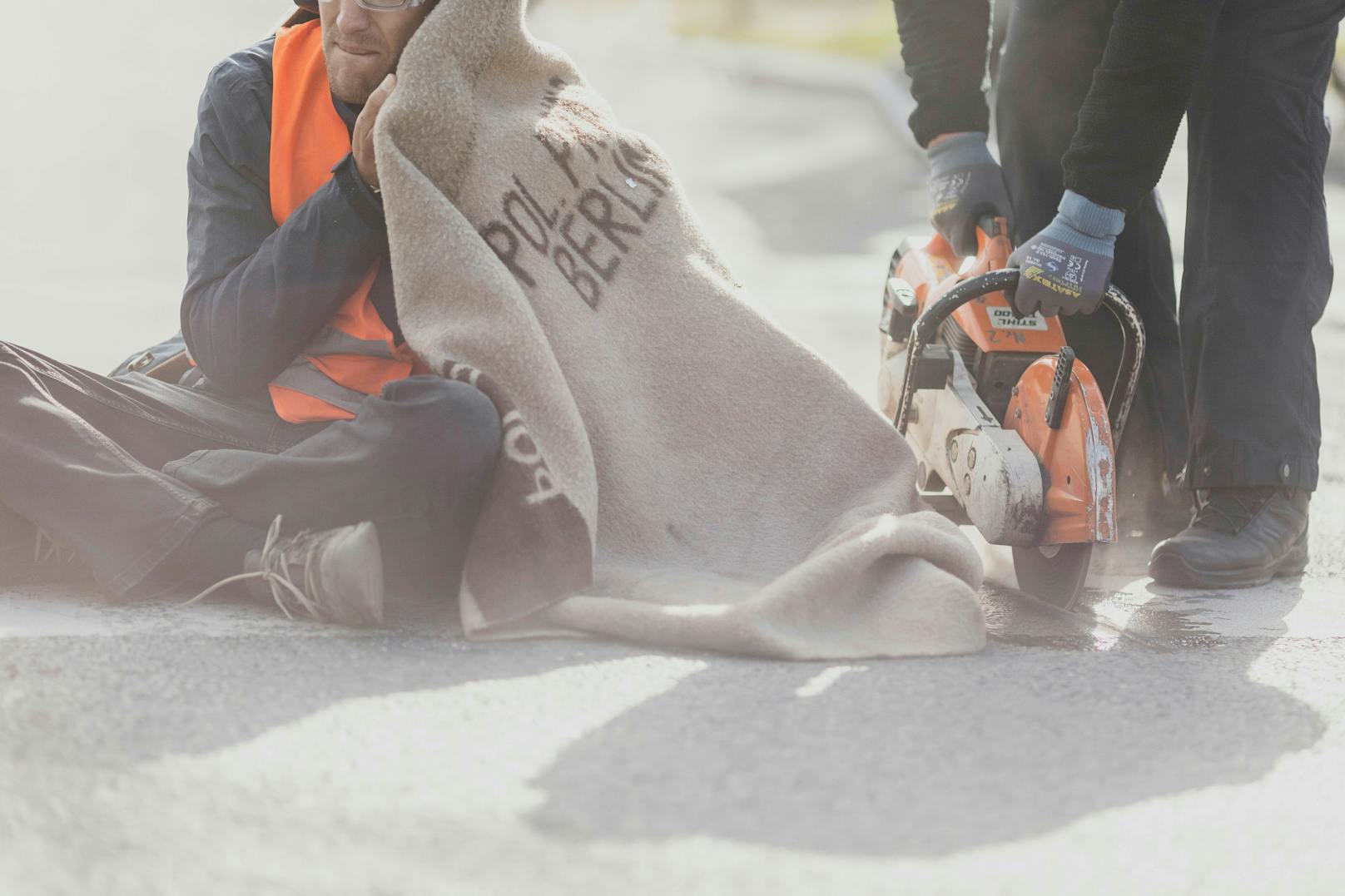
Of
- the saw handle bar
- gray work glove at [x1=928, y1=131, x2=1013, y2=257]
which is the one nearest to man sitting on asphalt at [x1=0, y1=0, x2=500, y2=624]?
the saw handle bar

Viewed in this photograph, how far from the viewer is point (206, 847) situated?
4.13 feet

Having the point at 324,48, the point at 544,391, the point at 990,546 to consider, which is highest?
the point at 324,48

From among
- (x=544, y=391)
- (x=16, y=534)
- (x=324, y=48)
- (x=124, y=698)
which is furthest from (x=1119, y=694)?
(x=16, y=534)

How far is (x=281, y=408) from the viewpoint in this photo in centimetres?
223

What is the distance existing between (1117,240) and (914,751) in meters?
1.68

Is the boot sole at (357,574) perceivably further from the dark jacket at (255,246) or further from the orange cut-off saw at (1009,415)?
the orange cut-off saw at (1009,415)

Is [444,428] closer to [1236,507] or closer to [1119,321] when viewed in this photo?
[1119,321]

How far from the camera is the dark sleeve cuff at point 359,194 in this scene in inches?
83.8

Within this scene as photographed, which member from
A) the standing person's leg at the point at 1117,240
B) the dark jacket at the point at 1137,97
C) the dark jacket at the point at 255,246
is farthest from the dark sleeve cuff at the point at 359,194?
the standing person's leg at the point at 1117,240

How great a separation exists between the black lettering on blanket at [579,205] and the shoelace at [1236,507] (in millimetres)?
1189

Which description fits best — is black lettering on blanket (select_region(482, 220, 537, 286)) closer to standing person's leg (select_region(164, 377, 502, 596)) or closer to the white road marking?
standing person's leg (select_region(164, 377, 502, 596))

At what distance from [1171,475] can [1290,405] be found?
35cm

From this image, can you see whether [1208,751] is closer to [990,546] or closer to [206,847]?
[206,847]

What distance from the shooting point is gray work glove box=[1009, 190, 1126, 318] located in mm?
2365
